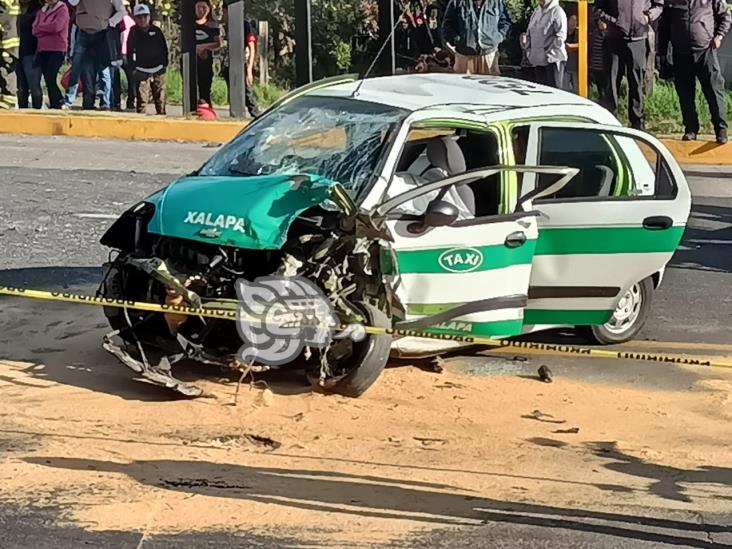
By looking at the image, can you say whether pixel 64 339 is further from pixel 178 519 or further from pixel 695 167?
pixel 695 167

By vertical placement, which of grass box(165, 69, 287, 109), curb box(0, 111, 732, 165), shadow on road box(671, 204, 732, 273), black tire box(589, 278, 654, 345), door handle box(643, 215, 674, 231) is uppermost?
door handle box(643, 215, 674, 231)

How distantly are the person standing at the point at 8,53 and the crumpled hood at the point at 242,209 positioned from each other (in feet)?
39.5

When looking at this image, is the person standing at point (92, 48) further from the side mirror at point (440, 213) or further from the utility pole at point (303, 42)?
the side mirror at point (440, 213)

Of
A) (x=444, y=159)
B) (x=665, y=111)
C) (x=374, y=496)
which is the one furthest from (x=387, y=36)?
(x=374, y=496)

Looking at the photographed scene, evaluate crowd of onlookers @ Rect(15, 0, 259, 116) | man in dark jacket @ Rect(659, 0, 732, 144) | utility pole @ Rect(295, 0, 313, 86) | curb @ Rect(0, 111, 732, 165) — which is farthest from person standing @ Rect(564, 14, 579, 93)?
crowd of onlookers @ Rect(15, 0, 259, 116)

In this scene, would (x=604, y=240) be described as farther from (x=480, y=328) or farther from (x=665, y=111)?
(x=665, y=111)

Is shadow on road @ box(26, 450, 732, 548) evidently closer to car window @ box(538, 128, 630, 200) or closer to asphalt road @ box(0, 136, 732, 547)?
asphalt road @ box(0, 136, 732, 547)

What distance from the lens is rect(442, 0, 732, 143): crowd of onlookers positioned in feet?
49.9

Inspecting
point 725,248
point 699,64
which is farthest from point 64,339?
point 699,64

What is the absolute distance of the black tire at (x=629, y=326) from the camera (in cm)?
841

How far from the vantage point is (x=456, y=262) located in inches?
281

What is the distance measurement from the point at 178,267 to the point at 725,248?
6.47 meters

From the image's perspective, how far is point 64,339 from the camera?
815 cm

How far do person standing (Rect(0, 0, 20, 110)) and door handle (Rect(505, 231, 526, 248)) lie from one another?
1260 cm
